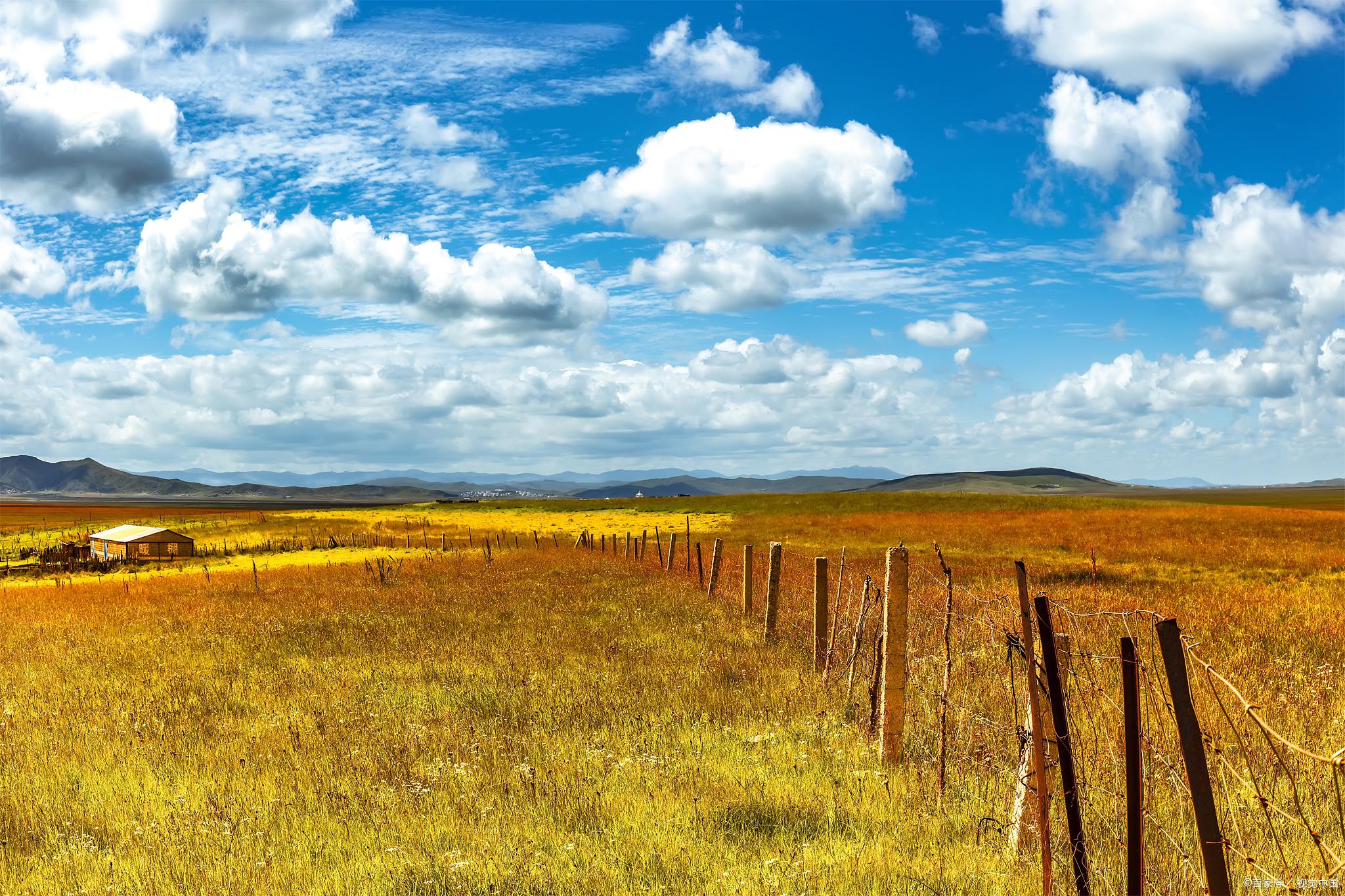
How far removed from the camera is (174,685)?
42.4ft

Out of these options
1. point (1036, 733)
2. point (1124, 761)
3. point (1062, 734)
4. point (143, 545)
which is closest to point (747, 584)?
point (1124, 761)

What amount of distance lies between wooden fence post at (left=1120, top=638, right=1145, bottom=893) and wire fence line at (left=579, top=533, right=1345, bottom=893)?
0.05ft

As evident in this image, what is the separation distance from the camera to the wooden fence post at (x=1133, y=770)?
4.56 meters

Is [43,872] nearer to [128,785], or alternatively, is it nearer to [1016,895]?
[128,785]

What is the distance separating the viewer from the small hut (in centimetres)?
5275

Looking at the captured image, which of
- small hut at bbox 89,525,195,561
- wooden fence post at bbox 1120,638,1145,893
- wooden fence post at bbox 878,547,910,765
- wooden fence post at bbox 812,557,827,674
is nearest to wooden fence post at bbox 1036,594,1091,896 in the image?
wooden fence post at bbox 1120,638,1145,893

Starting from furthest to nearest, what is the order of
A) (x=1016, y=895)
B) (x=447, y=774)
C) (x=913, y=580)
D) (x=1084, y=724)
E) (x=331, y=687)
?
(x=913, y=580), (x=331, y=687), (x=1084, y=724), (x=447, y=774), (x=1016, y=895)

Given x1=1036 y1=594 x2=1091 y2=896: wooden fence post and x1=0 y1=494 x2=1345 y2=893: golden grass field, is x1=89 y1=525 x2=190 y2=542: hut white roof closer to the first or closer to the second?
x1=0 y1=494 x2=1345 y2=893: golden grass field

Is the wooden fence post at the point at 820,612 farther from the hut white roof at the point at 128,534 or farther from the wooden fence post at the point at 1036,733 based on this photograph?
the hut white roof at the point at 128,534

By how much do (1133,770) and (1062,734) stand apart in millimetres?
531

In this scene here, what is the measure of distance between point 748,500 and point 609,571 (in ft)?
274

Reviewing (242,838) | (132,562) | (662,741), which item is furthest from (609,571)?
(132,562)

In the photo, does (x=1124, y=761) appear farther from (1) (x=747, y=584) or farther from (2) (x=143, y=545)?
(2) (x=143, y=545)

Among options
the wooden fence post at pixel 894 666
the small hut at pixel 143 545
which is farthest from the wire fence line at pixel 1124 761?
the small hut at pixel 143 545
